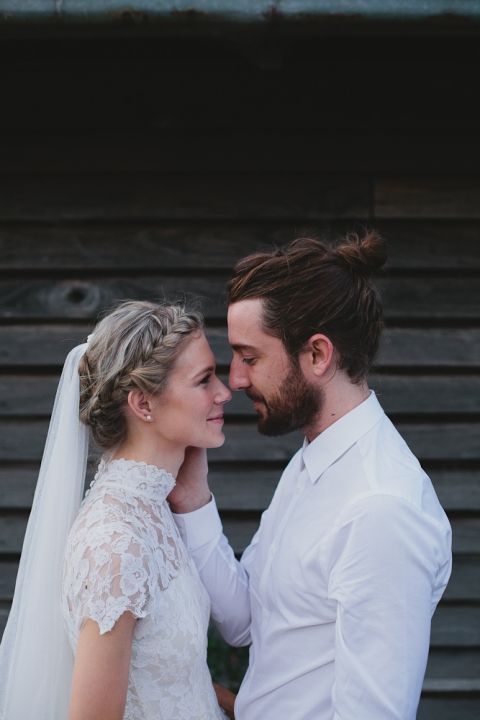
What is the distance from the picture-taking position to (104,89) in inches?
141

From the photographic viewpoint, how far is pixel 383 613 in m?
1.85

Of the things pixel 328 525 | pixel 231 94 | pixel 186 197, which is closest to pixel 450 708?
pixel 328 525

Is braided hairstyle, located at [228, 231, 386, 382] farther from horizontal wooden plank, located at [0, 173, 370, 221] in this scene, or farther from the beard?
horizontal wooden plank, located at [0, 173, 370, 221]

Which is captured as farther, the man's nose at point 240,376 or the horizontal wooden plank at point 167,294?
the horizontal wooden plank at point 167,294

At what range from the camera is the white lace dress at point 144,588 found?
6.39ft

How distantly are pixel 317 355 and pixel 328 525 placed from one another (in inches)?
18.1

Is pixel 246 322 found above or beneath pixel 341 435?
above

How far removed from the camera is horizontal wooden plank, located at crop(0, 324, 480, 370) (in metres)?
3.75

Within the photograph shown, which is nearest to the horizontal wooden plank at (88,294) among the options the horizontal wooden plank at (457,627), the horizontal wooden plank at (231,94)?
the horizontal wooden plank at (231,94)

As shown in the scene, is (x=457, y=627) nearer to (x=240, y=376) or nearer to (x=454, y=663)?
(x=454, y=663)

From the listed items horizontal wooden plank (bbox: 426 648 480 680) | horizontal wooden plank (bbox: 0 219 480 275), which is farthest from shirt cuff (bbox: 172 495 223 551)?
horizontal wooden plank (bbox: 426 648 480 680)

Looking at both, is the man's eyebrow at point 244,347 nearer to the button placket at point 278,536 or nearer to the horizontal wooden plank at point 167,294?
the button placket at point 278,536

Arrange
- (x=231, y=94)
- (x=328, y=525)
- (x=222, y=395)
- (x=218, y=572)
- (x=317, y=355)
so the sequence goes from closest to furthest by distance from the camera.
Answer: (x=328, y=525), (x=317, y=355), (x=222, y=395), (x=218, y=572), (x=231, y=94)

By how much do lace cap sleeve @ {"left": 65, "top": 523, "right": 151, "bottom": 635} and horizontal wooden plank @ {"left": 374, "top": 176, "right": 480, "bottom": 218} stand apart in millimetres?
2240
